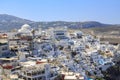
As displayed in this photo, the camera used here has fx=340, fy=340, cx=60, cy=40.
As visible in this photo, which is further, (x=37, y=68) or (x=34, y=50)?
(x=34, y=50)

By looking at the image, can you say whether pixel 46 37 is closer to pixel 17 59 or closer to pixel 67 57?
pixel 67 57

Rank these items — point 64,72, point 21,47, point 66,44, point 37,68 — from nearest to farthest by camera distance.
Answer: point 37,68 → point 64,72 → point 21,47 → point 66,44

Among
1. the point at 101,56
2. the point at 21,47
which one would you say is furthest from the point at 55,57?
the point at 101,56

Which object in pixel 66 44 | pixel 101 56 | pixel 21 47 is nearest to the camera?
pixel 21 47

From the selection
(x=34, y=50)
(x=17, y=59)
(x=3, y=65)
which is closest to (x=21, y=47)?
(x=34, y=50)

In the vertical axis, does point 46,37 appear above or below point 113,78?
above

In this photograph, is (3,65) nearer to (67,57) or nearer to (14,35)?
(67,57)
